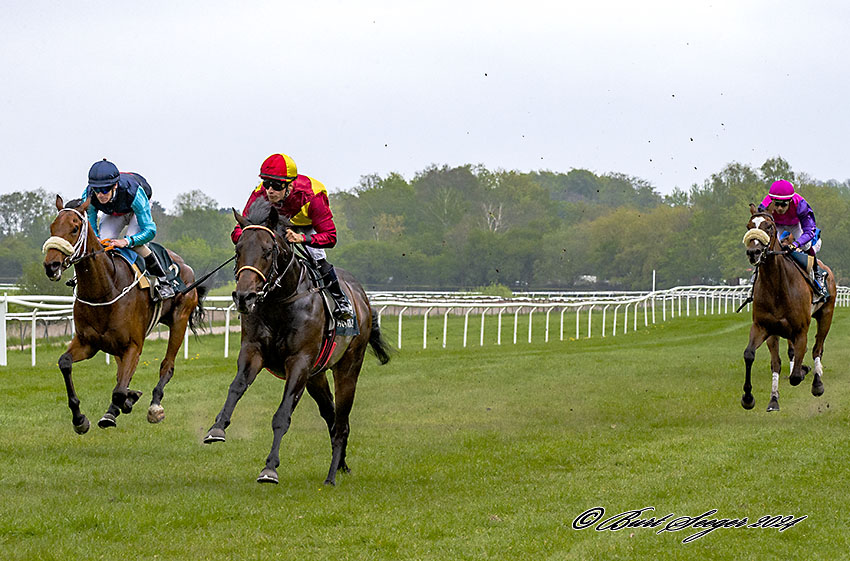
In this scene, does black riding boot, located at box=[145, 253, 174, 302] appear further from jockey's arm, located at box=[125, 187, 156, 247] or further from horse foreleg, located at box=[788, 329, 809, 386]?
horse foreleg, located at box=[788, 329, 809, 386]

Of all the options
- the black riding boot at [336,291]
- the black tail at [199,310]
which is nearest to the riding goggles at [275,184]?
the black riding boot at [336,291]

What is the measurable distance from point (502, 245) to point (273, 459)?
49.0 meters

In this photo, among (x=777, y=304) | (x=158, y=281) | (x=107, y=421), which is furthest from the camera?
(x=777, y=304)

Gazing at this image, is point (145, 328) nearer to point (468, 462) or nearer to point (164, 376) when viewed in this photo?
point (164, 376)

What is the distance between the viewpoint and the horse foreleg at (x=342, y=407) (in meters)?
7.55

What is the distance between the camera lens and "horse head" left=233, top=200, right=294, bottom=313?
6.21 m

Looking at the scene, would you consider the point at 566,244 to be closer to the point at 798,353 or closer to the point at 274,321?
the point at 798,353

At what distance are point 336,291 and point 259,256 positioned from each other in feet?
3.85

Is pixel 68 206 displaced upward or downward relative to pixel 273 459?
upward

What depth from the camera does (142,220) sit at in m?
8.34

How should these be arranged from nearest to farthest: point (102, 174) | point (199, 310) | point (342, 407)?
1. point (342, 407)
2. point (102, 174)
3. point (199, 310)

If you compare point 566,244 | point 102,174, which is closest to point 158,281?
point 102,174

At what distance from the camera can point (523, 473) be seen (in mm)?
7727

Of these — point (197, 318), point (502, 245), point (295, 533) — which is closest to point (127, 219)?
point (197, 318)
